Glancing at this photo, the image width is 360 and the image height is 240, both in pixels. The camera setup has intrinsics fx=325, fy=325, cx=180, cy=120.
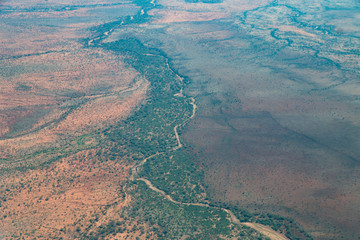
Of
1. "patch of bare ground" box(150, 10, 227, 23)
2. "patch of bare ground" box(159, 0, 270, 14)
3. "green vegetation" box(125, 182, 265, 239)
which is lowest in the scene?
"green vegetation" box(125, 182, 265, 239)

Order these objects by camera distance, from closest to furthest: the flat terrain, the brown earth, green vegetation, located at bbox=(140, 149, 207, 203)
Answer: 1. the brown earth
2. the flat terrain
3. green vegetation, located at bbox=(140, 149, 207, 203)

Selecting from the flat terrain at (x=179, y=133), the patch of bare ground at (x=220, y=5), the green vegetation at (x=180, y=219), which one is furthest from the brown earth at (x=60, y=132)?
the patch of bare ground at (x=220, y=5)

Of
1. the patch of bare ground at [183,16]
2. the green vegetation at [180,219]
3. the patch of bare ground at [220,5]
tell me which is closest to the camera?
the green vegetation at [180,219]

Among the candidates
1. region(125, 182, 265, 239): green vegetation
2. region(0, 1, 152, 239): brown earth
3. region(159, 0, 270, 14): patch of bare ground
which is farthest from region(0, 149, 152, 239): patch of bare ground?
region(159, 0, 270, 14): patch of bare ground

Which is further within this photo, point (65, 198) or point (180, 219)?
point (65, 198)

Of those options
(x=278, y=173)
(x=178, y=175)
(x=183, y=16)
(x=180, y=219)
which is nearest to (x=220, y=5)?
(x=183, y=16)

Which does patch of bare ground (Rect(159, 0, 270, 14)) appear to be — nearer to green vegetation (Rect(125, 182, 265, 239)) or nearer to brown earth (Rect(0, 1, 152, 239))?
brown earth (Rect(0, 1, 152, 239))

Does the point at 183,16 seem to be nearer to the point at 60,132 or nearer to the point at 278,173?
the point at 60,132

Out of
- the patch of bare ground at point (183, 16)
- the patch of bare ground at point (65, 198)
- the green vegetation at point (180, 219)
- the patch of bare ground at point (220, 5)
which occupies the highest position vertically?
the patch of bare ground at point (220, 5)

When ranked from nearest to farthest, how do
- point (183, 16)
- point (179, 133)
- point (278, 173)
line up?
point (278, 173) < point (179, 133) < point (183, 16)

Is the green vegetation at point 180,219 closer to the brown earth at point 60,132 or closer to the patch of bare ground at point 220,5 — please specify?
the brown earth at point 60,132

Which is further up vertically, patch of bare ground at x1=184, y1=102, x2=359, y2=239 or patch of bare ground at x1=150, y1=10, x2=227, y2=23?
patch of bare ground at x1=150, y1=10, x2=227, y2=23

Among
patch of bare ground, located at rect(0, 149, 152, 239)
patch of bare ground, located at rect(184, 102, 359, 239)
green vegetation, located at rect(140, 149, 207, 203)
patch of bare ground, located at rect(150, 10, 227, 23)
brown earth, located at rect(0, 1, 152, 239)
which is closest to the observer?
patch of bare ground, located at rect(0, 149, 152, 239)

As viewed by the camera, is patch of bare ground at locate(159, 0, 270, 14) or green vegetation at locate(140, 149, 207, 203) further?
patch of bare ground at locate(159, 0, 270, 14)
